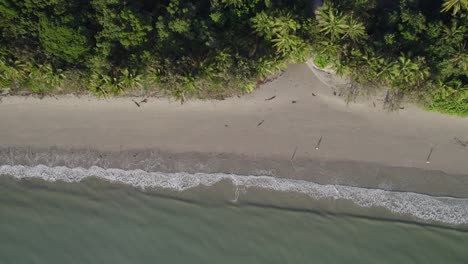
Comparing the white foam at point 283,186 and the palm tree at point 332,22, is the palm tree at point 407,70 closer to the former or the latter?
the palm tree at point 332,22

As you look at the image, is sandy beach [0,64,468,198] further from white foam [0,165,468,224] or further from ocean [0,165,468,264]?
ocean [0,165,468,264]

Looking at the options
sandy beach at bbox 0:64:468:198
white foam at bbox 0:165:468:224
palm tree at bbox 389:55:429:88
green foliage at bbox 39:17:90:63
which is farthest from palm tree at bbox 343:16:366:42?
green foliage at bbox 39:17:90:63

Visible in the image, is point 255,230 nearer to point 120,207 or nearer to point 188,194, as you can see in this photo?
point 188,194

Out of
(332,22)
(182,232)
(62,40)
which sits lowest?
(182,232)

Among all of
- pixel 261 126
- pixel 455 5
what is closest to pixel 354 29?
pixel 455 5

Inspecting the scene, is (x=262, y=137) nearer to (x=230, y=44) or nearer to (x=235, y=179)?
(x=235, y=179)

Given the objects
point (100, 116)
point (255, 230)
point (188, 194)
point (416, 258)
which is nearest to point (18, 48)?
point (100, 116)
